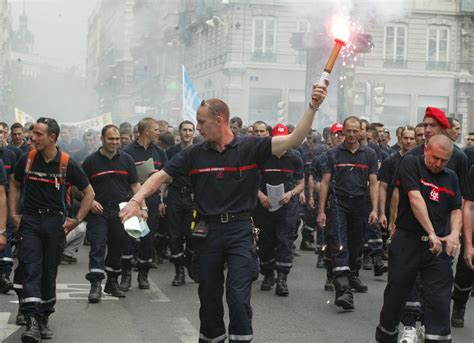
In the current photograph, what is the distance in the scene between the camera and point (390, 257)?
6.95 metres

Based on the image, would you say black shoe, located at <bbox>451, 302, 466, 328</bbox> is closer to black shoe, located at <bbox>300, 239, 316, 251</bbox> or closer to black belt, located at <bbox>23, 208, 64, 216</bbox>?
black belt, located at <bbox>23, 208, 64, 216</bbox>

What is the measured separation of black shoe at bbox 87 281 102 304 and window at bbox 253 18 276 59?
3993 cm

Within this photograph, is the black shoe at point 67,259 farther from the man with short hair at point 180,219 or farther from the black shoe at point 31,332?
the black shoe at point 31,332

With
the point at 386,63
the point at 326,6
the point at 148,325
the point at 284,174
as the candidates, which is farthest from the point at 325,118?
the point at 148,325

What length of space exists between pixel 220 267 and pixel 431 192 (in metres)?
1.68

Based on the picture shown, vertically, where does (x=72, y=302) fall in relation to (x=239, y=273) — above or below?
below

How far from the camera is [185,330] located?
815 cm

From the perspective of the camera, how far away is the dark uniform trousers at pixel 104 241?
382 inches

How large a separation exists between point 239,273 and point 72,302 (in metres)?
3.87

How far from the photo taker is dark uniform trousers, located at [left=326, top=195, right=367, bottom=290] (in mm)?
9828

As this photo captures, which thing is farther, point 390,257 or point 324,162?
point 324,162

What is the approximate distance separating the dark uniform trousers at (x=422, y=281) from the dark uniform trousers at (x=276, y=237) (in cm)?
356

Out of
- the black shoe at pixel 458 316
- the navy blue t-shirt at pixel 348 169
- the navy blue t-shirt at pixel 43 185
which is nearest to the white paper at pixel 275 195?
the navy blue t-shirt at pixel 348 169

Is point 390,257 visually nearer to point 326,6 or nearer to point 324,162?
point 324,162
